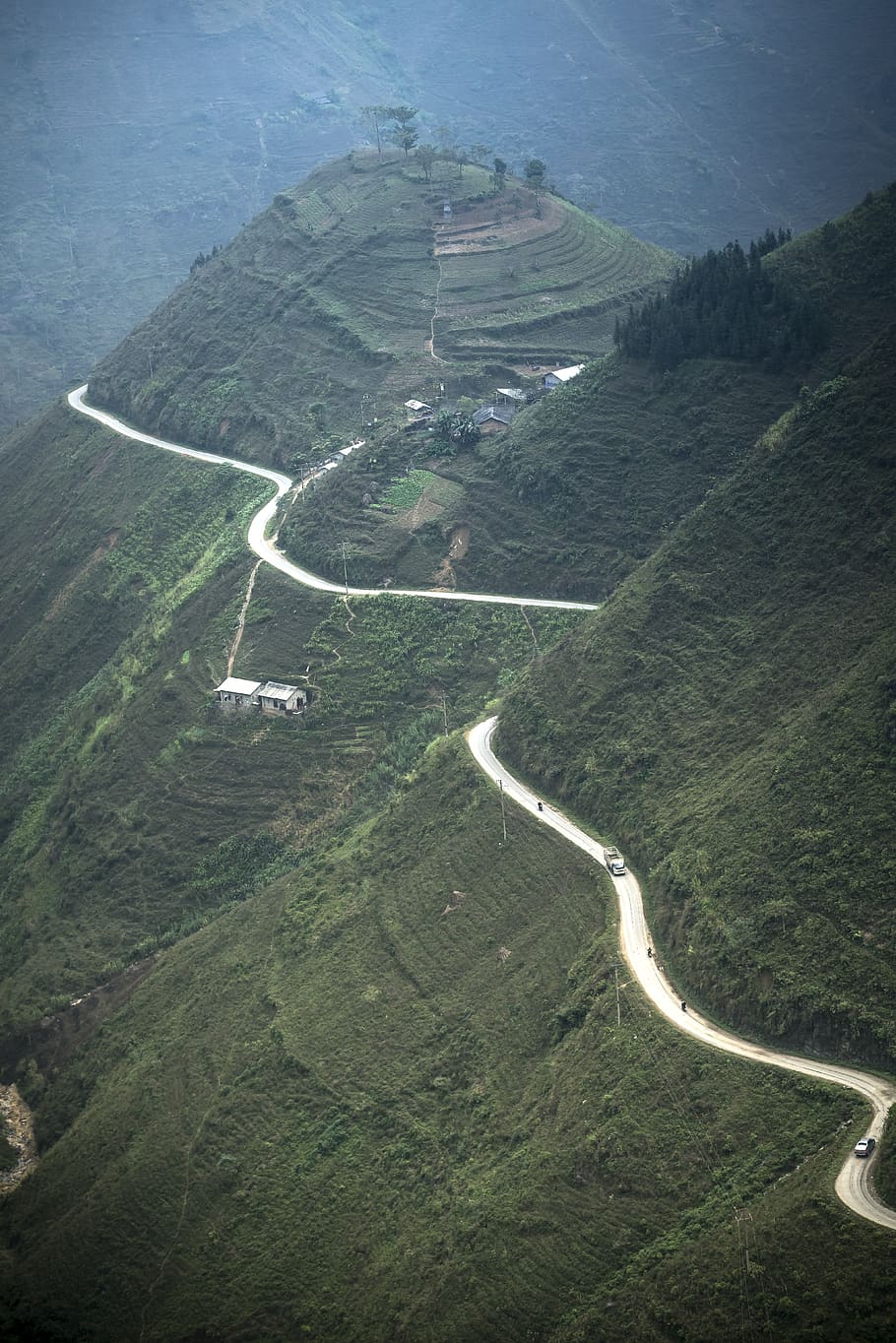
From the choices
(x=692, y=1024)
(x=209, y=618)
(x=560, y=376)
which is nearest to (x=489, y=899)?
(x=692, y=1024)

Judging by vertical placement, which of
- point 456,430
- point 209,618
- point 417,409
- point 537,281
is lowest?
point 209,618

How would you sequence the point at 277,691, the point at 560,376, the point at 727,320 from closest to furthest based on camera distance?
1. the point at 277,691
2. the point at 727,320
3. the point at 560,376

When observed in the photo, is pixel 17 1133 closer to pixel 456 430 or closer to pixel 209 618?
pixel 209 618

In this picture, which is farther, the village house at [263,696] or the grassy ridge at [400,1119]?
the village house at [263,696]

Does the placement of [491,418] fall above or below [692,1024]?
above

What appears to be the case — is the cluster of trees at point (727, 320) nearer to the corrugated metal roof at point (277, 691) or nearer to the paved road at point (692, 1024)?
the corrugated metal roof at point (277, 691)

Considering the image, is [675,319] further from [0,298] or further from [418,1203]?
[0,298]

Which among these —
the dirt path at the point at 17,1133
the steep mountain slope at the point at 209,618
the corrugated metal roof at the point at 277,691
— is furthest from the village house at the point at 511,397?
the dirt path at the point at 17,1133
